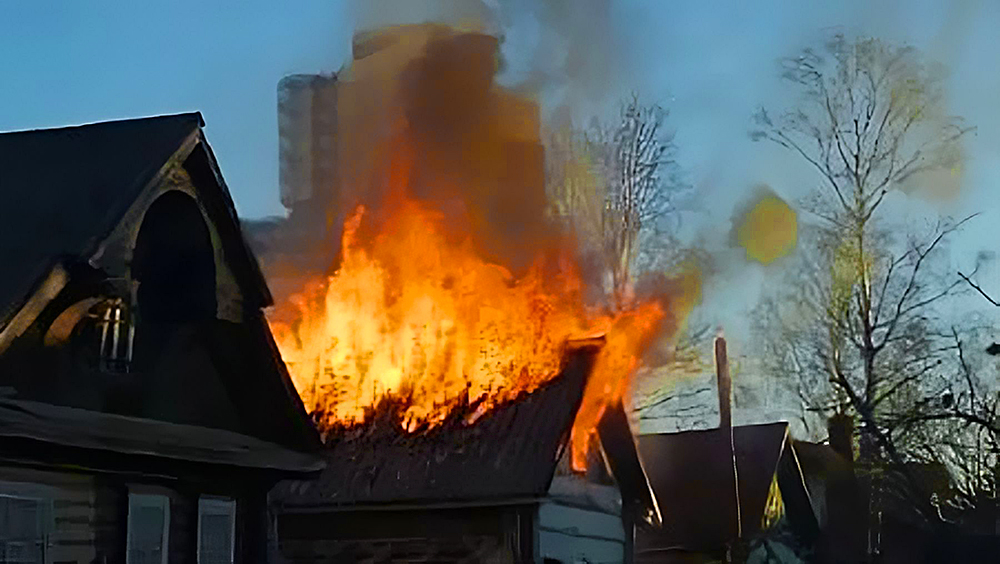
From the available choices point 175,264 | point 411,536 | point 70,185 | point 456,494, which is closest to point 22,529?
point 70,185

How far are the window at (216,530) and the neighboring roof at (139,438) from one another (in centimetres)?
65

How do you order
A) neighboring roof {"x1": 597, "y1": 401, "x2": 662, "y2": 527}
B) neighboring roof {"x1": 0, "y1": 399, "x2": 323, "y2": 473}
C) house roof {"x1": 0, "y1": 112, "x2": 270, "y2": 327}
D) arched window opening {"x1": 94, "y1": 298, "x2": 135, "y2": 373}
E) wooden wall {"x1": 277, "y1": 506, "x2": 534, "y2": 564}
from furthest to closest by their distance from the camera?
neighboring roof {"x1": 597, "y1": 401, "x2": 662, "y2": 527}, wooden wall {"x1": 277, "y1": 506, "x2": 534, "y2": 564}, arched window opening {"x1": 94, "y1": 298, "x2": 135, "y2": 373}, house roof {"x1": 0, "y1": 112, "x2": 270, "y2": 327}, neighboring roof {"x1": 0, "y1": 399, "x2": 323, "y2": 473}

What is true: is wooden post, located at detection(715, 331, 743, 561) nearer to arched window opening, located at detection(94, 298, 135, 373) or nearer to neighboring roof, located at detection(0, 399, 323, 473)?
neighboring roof, located at detection(0, 399, 323, 473)

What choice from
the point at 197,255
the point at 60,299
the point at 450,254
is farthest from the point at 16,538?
the point at 450,254

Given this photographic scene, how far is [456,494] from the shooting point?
66.6ft

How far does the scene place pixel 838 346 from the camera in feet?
99.1

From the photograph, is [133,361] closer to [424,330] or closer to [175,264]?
[175,264]

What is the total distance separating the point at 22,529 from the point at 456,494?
8.30 meters

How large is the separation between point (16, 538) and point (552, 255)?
47.6 feet

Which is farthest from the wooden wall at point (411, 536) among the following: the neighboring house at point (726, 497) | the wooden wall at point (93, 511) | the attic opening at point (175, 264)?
the neighboring house at point (726, 497)

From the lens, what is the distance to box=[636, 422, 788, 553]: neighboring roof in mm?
32406

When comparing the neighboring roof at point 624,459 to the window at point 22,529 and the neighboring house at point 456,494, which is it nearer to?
the neighboring house at point 456,494

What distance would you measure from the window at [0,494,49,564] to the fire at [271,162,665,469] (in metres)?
9.45

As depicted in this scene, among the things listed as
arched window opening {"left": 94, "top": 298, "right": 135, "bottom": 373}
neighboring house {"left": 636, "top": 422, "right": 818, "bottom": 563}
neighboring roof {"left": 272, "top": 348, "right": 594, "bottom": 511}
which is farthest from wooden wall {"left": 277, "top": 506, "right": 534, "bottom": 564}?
neighboring house {"left": 636, "top": 422, "right": 818, "bottom": 563}
